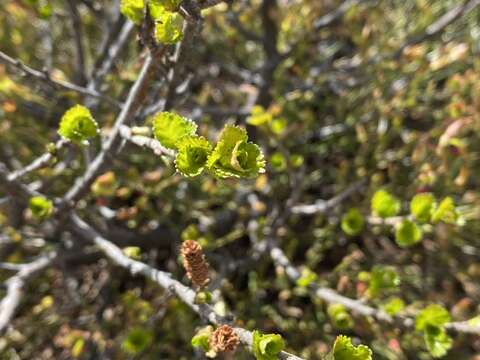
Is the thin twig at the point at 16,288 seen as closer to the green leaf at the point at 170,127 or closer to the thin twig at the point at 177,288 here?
the thin twig at the point at 177,288

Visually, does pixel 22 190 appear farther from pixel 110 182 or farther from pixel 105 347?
pixel 105 347

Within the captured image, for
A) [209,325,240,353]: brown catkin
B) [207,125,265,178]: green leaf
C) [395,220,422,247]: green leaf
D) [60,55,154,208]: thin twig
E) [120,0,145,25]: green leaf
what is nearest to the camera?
[207,125,265,178]: green leaf

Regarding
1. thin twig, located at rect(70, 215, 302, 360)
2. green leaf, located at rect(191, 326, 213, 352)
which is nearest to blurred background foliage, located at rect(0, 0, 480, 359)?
thin twig, located at rect(70, 215, 302, 360)

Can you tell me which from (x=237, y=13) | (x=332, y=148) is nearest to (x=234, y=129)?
(x=237, y=13)

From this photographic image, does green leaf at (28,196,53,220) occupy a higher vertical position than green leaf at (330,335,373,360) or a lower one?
higher

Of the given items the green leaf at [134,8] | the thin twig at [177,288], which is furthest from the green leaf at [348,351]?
the green leaf at [134,8]

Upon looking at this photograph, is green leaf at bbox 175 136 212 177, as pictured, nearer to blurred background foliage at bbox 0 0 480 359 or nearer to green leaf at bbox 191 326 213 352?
green leaf at bbox 191 326 213 352

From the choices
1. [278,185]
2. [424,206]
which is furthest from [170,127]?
Result: [278,185]
